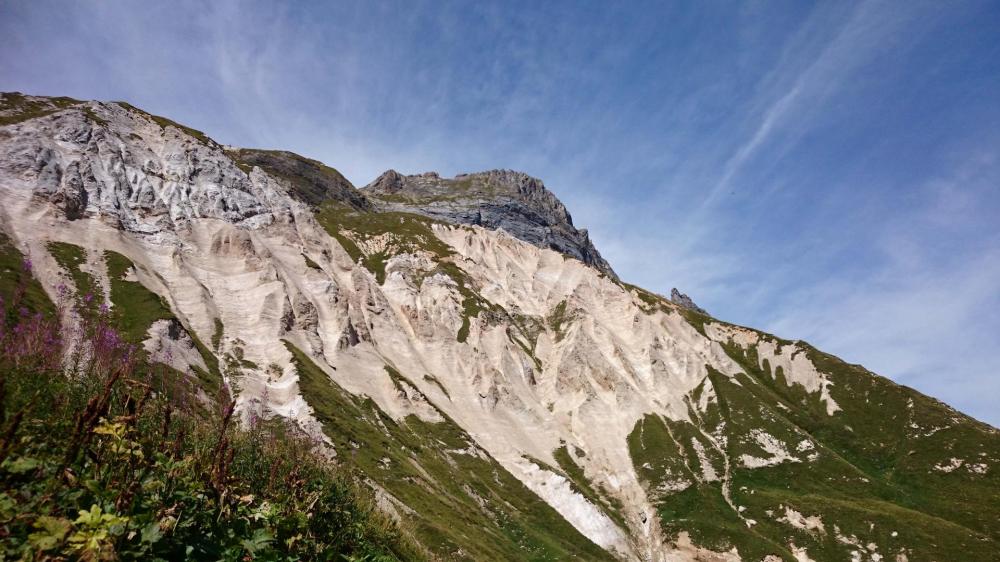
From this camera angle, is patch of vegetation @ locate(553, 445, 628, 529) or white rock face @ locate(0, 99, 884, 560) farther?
patch of vegetation @ locate(553, 445, 628, 529)

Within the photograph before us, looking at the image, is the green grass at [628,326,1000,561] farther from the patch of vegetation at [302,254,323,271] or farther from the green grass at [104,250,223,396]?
the patch of vegetation at [302,254,323,271]

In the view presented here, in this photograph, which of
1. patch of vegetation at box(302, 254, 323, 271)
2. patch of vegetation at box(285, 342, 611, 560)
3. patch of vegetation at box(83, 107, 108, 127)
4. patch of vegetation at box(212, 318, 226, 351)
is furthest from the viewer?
patch of vegetation at box(302, 254, 323, 271)

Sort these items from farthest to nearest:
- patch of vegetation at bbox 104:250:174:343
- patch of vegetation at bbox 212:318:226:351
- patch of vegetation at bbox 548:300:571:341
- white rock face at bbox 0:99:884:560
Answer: patch of vegetation at bbox 548:300:571:341, white rock face at bbox 0:99:884:560, patch of vegetation at bbox 212:318:226:351, patch of vegetation at bbox 104:250:174:343

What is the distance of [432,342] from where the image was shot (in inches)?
5659

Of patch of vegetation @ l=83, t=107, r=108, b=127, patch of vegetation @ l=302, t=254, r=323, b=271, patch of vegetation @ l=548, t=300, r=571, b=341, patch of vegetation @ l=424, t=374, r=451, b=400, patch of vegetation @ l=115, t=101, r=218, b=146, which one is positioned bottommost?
patch of vegetation @ l=424, t=374, r=451, b=400

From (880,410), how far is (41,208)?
690ft

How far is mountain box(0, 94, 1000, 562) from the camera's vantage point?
295 feet

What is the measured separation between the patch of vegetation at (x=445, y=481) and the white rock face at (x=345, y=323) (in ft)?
15.1

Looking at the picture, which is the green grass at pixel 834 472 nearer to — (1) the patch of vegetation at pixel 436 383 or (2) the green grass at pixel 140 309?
(1) the patch of vegetation at pixel 436 383

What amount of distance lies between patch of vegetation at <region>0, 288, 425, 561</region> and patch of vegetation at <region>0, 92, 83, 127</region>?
15274 centimetres

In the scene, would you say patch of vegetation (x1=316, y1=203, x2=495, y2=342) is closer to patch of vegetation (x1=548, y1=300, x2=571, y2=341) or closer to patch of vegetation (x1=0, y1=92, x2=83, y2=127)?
patch of vegetation (x1=548, y1=300, x2=571, y2=341)

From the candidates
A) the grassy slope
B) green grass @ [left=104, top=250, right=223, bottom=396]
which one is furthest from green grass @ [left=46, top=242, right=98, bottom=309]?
the grassy slope

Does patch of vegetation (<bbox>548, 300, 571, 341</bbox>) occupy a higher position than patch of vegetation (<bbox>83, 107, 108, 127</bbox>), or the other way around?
patch of vegetation (<bbox>83, 107, 108, 127</bbox>)

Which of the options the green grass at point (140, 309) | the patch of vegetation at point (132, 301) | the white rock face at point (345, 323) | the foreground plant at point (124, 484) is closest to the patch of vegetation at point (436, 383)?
the white rock face at point (345, 323)
